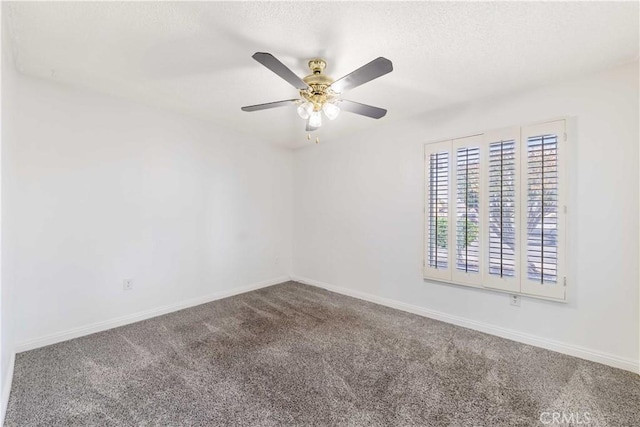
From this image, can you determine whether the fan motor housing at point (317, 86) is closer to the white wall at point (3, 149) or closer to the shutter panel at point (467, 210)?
the shutter panel at point (467, 210)

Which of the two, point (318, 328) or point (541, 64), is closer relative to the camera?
point (541, 64)

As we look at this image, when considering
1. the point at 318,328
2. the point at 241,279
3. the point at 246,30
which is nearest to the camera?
the point at 246,30

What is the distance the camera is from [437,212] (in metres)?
3.08

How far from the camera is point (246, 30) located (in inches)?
69.0

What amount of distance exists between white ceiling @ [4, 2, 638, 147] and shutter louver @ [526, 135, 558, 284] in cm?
59

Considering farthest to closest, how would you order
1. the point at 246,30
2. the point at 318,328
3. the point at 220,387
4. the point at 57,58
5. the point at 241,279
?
1. the point at 241,279
2. the point at 318,328
3. the point at 57,58
4. the point at 220,387
5. the point at 246,30

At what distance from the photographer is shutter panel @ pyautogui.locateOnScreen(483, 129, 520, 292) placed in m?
2.57

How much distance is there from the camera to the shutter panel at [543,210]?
2371 millimetres

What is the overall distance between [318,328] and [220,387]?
3.81ft

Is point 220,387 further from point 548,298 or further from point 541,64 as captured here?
point 541,64

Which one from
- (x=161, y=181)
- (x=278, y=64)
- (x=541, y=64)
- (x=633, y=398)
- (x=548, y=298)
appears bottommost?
(x=633, y=398)

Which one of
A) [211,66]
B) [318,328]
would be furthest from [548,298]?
[211,66]

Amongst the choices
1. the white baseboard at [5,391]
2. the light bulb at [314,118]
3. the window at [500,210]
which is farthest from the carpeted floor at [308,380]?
the light bulb at [314,118]

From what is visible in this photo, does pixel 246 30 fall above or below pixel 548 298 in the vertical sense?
above
